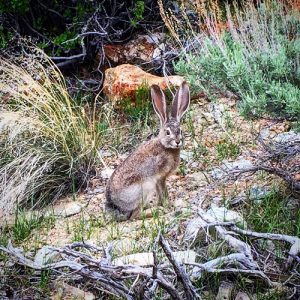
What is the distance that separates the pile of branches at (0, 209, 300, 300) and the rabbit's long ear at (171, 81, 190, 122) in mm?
1262

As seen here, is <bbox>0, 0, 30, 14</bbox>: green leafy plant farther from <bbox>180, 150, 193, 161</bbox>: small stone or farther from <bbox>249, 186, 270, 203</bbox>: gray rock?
<bbox>249, 186, 270, 203</bbox>: gray rock

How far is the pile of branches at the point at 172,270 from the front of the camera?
395cm

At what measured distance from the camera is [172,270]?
4.36 meters

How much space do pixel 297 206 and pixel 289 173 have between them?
10.6 inches

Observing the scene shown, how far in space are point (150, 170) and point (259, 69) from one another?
3.89 feet

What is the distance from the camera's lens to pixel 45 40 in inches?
319

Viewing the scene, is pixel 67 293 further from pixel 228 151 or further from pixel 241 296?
pixel 228 151

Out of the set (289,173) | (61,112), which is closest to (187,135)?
(61,112)

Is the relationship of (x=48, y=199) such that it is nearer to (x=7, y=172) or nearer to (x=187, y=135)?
(x=7, y=172)

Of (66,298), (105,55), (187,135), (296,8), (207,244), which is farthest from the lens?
(105,55)

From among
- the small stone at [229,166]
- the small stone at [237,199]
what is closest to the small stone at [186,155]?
the small stone at [229,166]

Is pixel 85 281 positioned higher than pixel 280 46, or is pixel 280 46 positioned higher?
pixel 280 46

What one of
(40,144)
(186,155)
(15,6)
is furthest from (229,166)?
(15,6)

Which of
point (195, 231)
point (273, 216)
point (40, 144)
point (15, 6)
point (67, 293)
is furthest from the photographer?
point (15, 6)
